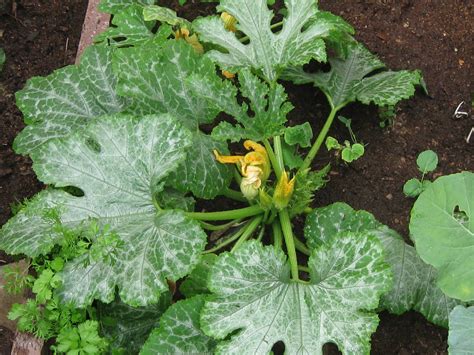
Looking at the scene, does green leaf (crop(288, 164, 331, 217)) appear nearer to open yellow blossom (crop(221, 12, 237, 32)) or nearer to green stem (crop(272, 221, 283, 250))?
green stem (crop(272, 221, 283, 250))

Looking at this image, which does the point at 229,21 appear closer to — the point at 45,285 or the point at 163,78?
the point at 163,78

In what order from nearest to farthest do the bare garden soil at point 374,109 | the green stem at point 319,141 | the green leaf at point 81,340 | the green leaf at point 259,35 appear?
the green leaf at point 81,340 → the green leaf at point 259,35 → the green stem at point 319,141 → the bare garden soil at point 374,109

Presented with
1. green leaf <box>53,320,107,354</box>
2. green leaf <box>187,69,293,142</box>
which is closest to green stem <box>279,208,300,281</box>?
green leaf <box>187,69,293,142</box>

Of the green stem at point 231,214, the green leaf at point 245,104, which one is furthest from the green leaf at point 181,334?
the green leaf at point 245,104

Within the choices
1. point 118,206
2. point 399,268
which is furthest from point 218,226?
point 399,268

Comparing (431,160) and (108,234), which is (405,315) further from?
(108,234)

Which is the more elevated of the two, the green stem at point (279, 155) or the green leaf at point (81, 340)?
the green stem at point (279, 155)

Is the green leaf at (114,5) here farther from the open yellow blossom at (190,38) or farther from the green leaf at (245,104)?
the green leaf at (245,104)
